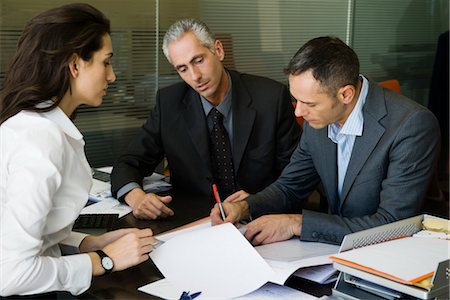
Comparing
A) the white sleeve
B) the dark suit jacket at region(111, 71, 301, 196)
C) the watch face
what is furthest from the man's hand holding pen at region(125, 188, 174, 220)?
the white sleeve

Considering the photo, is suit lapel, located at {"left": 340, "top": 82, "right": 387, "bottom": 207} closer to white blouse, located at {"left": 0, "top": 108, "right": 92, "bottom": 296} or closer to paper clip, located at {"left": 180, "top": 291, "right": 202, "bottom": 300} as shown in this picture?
paper clip, located at {"left": 180, "top": 291, "right": 202, "bottom": 300}

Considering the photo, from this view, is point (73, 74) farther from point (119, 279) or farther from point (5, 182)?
point (119, 279)

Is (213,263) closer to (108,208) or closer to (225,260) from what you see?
(225,260)

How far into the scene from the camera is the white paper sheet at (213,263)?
4.76 ft

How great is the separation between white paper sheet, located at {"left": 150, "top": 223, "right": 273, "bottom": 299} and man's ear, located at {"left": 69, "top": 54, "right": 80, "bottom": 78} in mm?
527

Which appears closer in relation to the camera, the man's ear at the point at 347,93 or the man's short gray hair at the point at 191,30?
the man's ear at the point at 347,93

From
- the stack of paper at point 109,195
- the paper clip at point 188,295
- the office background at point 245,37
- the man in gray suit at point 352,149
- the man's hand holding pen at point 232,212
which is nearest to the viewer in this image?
the paper clip at point 188,295

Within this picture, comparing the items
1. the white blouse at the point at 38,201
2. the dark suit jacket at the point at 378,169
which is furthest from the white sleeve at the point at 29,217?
the dark suit jacket at the point at 378,169

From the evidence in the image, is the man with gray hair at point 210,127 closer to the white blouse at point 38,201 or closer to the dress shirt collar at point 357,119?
the dress shirt collar at point 357,119

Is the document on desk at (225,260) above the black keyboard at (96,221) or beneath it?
above

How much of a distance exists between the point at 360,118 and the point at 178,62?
90 cm

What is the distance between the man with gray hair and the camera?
2.55m

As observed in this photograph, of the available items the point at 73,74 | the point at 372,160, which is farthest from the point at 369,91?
the point at 73,74

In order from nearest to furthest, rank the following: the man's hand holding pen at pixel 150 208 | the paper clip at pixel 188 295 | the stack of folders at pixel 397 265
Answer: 1. the stack of folders at pixel 397 265
2. the paper clip at pixel 188 295
3. the man's hand holding pen at pixel 150 208
